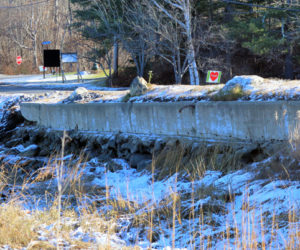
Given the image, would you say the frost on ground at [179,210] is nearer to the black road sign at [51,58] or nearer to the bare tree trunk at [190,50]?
the bare tree trunk at [190,50]

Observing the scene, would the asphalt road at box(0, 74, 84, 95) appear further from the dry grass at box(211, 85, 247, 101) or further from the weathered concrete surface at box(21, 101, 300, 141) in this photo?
the dry grass at box(211, 85, 247, 101)

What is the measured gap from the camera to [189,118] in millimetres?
8539

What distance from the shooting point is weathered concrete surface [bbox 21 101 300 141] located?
716 centimetres

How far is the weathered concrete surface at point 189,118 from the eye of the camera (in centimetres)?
716

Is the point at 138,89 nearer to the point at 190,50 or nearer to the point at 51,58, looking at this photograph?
the point at 190,50

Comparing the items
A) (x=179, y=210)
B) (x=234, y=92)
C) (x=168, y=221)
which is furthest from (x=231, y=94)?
(x=179, y=210)

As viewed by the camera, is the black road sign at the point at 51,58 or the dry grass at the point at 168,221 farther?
the black road sign at the point at 51,58

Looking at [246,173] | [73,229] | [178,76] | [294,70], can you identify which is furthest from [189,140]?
[294,70]

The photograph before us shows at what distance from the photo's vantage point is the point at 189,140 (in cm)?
853

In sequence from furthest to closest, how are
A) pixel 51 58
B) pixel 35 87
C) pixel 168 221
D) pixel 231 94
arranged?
pixel 51 58 < pixel 35 87 < pixel 231 94 < pixel 168 221

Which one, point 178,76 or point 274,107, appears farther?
point 178,76

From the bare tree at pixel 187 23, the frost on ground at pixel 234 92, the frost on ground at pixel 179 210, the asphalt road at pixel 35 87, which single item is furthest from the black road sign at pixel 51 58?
the frost on ground at pixel 179 210

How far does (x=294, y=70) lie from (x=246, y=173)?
16994 mm

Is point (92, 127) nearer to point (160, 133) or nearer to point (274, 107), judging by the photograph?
point (160, 133)
